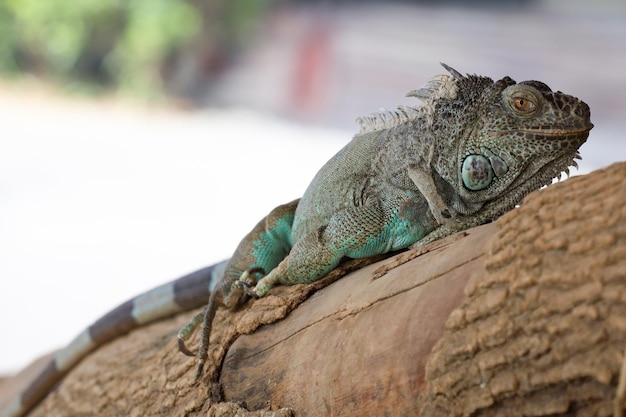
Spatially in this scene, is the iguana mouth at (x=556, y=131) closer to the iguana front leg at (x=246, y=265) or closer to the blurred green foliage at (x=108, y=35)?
the iguana front leg at (x=246, y=265)

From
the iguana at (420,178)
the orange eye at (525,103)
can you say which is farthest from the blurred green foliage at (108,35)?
the orange eye at (525,103)

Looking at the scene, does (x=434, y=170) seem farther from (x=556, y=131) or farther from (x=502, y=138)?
(x=556, y=131)

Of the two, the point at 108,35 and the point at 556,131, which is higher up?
the point at 108,35

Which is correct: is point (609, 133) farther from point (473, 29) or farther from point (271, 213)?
point (271, 213)

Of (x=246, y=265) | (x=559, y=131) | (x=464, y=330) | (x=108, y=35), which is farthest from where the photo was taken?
(x=108, y=35)

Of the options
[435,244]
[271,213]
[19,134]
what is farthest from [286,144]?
[435,244]

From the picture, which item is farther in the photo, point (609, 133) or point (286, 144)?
point (286, 144)

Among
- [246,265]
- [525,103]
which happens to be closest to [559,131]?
[525,103]
